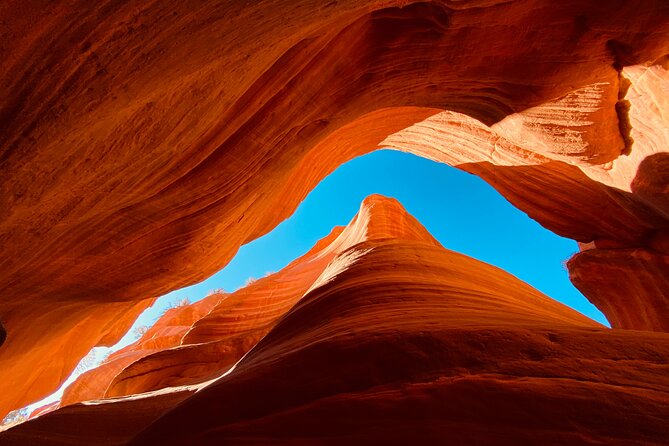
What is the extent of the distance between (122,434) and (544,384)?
4967 millimetres

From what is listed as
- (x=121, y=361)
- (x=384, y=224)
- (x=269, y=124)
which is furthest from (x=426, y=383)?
(x=121, y=361)

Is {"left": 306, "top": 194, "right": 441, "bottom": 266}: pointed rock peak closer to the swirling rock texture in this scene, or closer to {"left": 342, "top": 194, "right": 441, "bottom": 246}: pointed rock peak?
{"left": 342, "top": 194, "right": 441, "bottom": 246}: pointed rock peak

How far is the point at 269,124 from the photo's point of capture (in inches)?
238

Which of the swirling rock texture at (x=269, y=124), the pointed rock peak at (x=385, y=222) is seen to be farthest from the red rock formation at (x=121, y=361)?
the pointed rock peak at (x=385, y=222)

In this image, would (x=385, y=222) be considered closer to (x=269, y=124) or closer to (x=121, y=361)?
(x=269, y=124)

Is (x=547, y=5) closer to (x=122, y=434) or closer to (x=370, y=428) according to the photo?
(x=370, y=428)

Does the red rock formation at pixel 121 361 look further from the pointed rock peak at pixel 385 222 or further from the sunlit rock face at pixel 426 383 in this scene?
the sunlit rock face at pixel 426 383

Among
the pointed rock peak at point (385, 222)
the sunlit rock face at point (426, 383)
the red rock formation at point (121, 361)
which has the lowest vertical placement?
the sunlit rock face at point (426, 383)

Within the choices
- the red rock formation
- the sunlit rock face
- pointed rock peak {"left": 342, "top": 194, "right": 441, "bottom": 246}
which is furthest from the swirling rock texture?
the red rock formation

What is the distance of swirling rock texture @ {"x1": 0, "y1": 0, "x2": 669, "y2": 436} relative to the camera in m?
2.69

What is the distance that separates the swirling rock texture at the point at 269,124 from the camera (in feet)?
8.82

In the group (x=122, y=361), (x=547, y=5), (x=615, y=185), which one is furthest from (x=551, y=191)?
(x=122, y=361)

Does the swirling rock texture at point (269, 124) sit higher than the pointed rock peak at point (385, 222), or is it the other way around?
the pointed rock peak at point (385, 222)

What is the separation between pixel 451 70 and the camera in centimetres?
676
